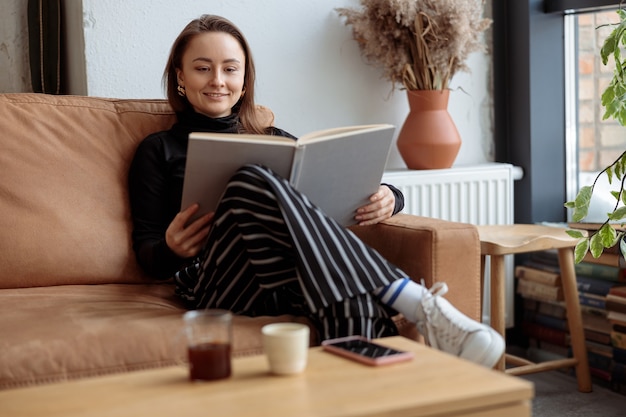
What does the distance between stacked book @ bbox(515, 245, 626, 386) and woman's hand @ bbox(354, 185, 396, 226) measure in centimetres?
95

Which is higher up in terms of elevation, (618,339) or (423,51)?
(423,51)

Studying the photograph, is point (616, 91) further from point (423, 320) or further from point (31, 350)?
point (31, 350)

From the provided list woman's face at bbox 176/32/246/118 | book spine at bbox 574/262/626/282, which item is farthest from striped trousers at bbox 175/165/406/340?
book spine at bbox 574/262/626/282

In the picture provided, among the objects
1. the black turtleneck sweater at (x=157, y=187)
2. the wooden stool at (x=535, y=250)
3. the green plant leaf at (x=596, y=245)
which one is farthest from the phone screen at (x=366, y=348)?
the wooden stool at (x=535, y=250)

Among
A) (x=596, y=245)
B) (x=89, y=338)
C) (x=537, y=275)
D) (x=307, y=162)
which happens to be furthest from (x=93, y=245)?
(x=537, y=275)

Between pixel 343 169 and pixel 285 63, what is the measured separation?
990mm

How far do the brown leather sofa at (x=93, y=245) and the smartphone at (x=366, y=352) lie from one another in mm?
312

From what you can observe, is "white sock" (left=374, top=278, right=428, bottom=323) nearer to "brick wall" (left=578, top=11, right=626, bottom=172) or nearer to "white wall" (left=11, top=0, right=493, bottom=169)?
"white wall" (left=11, top=0, right=493, bottom=169)

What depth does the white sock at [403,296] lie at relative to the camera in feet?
5.21

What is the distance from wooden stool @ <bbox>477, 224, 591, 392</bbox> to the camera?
91.6 inches

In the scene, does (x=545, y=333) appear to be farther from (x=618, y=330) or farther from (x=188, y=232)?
(x=188, y=232)

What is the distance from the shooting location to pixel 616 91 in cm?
191

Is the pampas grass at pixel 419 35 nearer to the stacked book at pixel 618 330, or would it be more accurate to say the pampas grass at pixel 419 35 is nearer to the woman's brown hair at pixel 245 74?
the woman's brown hair at pixel 245 74

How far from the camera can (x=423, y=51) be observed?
258 cm
